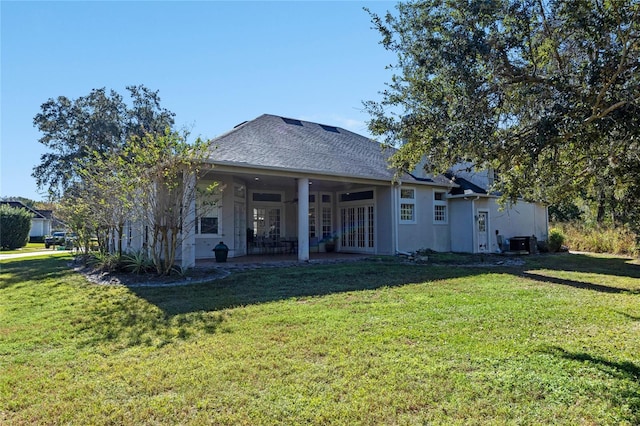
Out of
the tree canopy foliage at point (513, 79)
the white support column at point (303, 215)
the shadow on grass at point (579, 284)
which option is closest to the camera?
Result: the tree canopy foliage at point (513, 79)

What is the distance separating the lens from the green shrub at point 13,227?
95.7 ft

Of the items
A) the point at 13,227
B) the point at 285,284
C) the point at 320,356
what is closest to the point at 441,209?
the point at 285,284

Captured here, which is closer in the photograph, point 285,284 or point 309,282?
point 285,284

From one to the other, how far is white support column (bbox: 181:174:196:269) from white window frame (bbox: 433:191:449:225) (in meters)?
11.1

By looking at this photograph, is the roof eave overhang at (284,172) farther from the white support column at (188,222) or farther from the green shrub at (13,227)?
the green shrub at (13,227)

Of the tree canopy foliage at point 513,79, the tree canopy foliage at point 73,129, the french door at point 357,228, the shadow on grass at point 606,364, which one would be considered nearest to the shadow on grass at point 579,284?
the tree canopy foliage at point 513,79

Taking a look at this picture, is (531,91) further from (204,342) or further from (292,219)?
(292,219)

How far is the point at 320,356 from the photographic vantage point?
14.7 feet

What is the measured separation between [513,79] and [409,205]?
1210cm

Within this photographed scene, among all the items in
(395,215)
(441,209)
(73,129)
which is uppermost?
(73,129)

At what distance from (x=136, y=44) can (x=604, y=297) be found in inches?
497

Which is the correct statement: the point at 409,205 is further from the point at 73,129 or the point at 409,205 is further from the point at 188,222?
the point at 73,129

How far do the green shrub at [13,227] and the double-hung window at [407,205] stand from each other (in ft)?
96.0

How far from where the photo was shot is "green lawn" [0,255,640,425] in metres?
3.30
